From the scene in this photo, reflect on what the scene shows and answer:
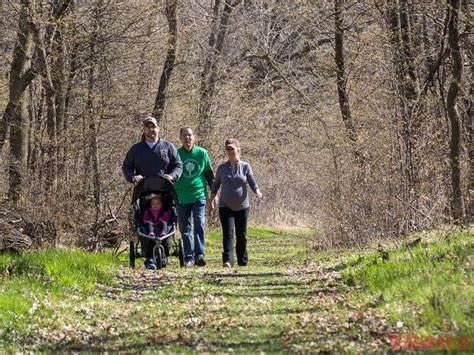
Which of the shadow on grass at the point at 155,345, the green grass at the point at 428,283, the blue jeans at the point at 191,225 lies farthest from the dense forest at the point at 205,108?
the shadow on grass at the point at 155,345

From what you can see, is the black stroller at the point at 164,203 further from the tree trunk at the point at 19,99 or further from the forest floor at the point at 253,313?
the tree trunk at the point at 19,99

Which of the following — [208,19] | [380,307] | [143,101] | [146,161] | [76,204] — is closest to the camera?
[380,307]

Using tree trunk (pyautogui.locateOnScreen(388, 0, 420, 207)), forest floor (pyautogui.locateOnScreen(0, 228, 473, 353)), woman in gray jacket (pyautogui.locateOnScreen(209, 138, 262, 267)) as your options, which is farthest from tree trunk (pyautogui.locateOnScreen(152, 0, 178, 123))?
forest floor (pyautogui.locateOnScreen(0, 228, 473, 353))

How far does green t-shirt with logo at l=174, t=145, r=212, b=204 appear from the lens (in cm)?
1608

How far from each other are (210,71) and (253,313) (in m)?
22.3

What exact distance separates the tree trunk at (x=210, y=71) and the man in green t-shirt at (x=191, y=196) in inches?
521

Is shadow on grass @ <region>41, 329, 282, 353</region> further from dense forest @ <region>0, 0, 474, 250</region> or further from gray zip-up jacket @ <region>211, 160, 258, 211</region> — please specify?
gray zip-up jacket @ <region>211, 160, 258, 211</region>

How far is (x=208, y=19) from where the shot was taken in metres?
32.8

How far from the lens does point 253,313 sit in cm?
928

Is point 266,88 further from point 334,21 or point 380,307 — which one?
point 380,307

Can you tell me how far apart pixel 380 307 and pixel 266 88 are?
93.4 feet

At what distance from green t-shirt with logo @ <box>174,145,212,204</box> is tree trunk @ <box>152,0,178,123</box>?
853 cm

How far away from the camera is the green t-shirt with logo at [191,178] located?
52.7 feet

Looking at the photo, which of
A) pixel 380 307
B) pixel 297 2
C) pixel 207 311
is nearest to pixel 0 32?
pixel 297 2
